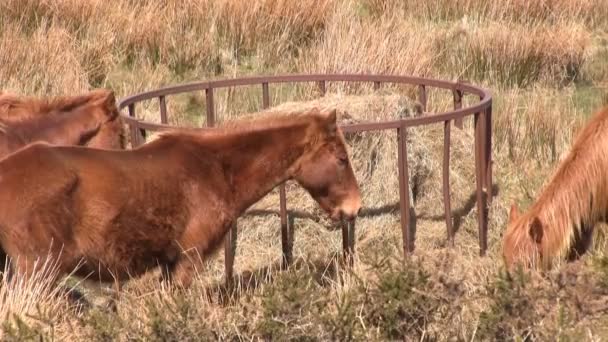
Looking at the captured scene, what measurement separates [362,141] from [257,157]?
1.36 metres

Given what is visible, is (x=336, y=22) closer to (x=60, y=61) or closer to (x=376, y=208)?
(x=60, y=61)

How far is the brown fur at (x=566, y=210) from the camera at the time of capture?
6.43 metres

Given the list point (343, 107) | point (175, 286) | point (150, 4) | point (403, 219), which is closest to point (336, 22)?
point (150, 4)

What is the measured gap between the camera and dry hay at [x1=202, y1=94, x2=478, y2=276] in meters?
7.52

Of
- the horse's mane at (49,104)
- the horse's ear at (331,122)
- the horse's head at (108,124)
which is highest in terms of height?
the horse's ear at (331,122)

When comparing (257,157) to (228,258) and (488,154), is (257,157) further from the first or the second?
(488,154)

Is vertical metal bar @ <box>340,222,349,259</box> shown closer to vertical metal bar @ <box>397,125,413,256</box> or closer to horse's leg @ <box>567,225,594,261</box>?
vertical metal bar @ <box>397,125,413,256</box>

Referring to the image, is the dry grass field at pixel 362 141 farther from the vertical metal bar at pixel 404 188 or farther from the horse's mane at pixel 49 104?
the horse's mane at pixel 49 104

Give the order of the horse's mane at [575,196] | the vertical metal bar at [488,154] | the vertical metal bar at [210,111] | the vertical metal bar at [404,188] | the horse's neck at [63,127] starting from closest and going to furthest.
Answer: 1. the horse's mane at [575,196]
2. the vertical metal bar at [404,188]
3. the vertical metal bar at [488,154]
4. the horse's neck at [63,127]
5. the vertical metal bar at [210,111]

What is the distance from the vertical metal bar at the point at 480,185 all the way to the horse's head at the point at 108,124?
7.72 ft

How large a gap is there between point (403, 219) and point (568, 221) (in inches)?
40.5

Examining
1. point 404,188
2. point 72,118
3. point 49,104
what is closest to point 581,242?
point 404,188

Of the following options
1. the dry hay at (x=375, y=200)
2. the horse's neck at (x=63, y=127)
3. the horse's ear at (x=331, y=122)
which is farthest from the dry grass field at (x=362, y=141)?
the horse's neck at (x=63, y=127)

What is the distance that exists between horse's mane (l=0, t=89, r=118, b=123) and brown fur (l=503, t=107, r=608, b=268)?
2874 mm
